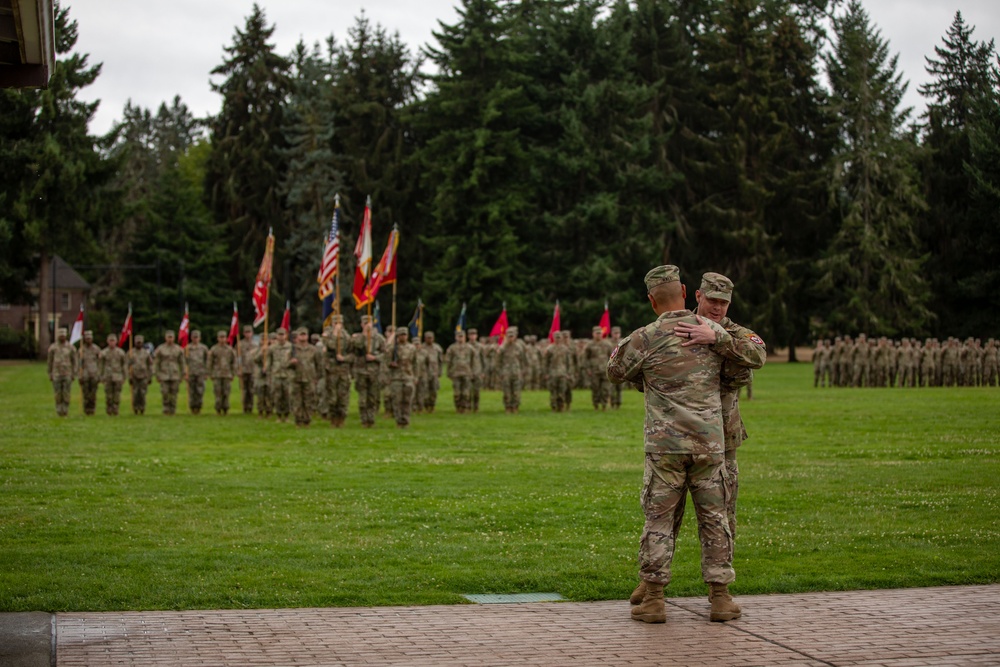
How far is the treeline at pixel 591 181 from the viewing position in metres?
65.9

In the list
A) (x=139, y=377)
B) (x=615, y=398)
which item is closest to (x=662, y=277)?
(x=139, y=377)

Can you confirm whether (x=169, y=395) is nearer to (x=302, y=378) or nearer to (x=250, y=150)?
(x=302, y=378)

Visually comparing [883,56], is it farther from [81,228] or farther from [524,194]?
[81,228]

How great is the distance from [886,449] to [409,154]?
57.9 meters

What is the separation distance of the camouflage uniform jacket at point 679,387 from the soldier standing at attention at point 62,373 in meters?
23.1

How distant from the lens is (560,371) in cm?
3098

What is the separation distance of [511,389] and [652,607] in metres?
22.8

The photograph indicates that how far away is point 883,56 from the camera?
69.2m

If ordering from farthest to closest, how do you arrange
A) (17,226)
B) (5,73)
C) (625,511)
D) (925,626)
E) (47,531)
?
(17,226)
(625,511)
(47,531)
(5,73)
(925,626)

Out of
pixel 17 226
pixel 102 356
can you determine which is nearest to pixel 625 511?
pixel 102 356

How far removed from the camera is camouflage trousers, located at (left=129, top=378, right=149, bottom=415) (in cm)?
3081

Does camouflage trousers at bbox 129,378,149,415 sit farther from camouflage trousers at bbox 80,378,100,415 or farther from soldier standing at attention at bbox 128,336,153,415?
camouflage trousers at bbox 80,378,100,415

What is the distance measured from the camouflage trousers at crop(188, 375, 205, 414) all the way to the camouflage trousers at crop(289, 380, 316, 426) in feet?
18.5

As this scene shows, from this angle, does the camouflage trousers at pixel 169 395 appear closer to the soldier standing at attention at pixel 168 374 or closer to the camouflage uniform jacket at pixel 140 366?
the soldier standing at attention at pixel 168 374
